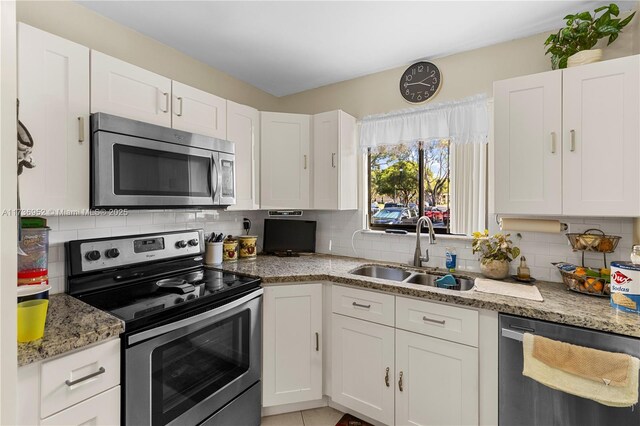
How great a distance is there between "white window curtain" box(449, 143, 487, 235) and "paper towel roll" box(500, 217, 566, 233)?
0.66 ft

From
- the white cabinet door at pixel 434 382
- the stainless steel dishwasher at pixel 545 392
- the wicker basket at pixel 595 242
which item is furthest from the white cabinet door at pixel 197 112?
the wicker basket at pixel 595 242

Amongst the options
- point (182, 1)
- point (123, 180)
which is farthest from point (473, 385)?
point (182, 1)

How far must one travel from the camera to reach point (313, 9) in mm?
1752

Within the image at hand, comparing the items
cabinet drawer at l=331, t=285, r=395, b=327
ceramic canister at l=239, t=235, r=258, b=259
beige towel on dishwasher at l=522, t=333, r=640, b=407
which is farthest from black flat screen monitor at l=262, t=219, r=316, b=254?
beige towel on dishwasher at l=522, t=333, r=640, b=407

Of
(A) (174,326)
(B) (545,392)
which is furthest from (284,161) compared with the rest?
(B) (545,392)

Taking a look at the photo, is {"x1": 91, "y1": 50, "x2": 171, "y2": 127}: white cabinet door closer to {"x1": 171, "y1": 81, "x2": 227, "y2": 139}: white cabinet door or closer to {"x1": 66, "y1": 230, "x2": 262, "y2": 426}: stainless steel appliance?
{"x1": 171, "y1": 81, "x2": 227, "y2": 139}: white cabinet door

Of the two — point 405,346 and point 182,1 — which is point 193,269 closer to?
point 405,346

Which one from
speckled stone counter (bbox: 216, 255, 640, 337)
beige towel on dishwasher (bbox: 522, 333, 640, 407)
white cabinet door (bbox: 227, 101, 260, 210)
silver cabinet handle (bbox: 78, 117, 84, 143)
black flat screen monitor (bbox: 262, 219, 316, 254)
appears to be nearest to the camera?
beige towel on dishwasher (bbox: 522, 333, 640, 407)

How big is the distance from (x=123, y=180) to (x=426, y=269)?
200 cm

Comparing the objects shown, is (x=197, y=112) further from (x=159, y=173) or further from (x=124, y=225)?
(x=124, y=225)

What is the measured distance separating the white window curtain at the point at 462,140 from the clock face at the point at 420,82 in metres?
0.11

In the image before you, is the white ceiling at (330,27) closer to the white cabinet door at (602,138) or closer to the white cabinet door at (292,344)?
the white cabinet door at (602,138)

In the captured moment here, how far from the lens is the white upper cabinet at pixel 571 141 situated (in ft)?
4.83

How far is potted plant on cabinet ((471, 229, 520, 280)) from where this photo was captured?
194 cm
